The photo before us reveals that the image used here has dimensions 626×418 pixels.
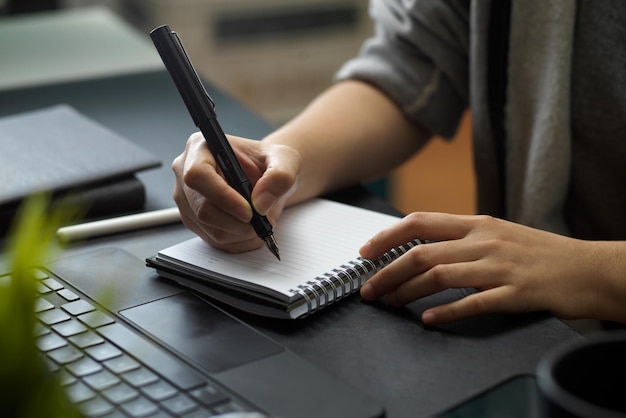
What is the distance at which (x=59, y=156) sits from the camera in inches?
34.0

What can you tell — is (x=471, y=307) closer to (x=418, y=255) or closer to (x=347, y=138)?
(x=418, y=255)

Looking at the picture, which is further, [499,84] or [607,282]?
[499,84]

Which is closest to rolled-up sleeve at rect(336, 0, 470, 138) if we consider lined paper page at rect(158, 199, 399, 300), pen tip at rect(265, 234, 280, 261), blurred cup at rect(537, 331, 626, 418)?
lined paper page at rect(158, 199, 399, 300)

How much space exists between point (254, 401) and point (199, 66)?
1.77m

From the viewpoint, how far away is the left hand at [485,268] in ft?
2.03

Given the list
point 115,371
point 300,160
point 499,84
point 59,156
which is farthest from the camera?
point 499,84

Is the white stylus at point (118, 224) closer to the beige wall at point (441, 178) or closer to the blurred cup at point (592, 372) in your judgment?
the blurred cup at point (592, 372)

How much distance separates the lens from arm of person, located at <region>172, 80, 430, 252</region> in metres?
0.67

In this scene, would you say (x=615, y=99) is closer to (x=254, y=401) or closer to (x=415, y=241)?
(x=415, y=241)

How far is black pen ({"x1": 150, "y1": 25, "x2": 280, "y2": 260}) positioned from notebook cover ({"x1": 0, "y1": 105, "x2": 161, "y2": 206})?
167mm

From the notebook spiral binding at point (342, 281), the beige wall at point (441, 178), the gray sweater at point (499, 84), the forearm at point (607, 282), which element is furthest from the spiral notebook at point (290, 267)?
the beige wall at point (441, 178)

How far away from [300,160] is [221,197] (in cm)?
11

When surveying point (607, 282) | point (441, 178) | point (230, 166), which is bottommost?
point (441, 178)

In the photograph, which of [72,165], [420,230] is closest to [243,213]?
[420,230]
